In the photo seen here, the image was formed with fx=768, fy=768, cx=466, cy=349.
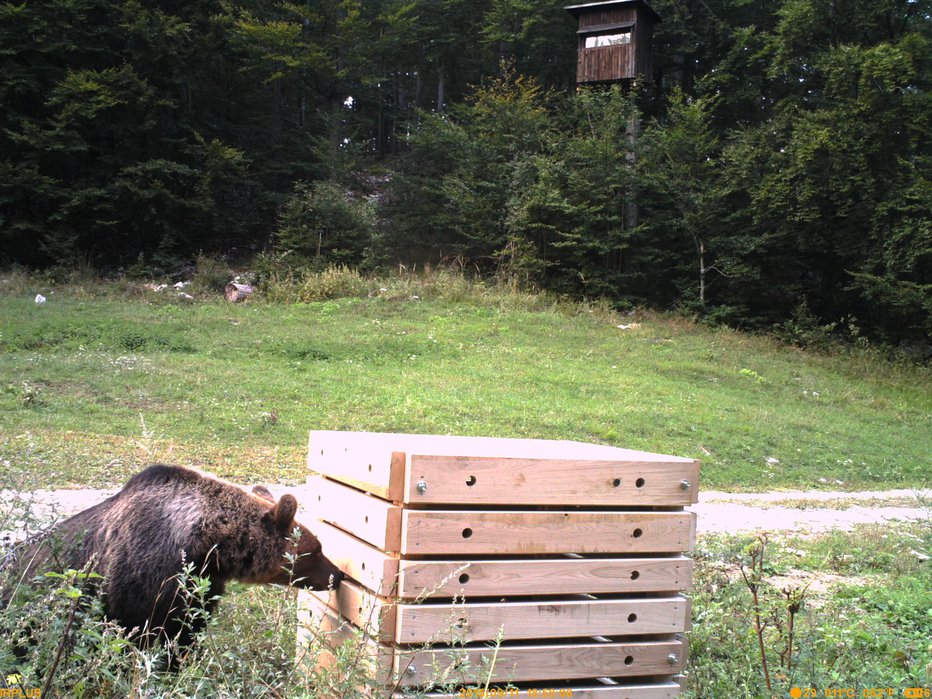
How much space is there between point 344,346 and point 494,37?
20376 millimetres

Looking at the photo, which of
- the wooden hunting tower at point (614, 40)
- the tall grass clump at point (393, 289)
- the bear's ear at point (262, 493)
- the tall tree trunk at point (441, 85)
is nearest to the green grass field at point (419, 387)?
the tall grass clump at point (393, 289)

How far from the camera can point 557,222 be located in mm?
24141

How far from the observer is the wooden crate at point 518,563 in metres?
3.15

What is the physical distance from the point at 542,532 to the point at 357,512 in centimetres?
87

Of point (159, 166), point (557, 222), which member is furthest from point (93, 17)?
point (557, 222)

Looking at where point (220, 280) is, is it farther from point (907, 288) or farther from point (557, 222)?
point (907, 288)

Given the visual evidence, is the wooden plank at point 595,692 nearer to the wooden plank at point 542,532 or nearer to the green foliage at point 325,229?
the wooden plank at point 542,532

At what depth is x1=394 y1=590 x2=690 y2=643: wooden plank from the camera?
3102 millimetres

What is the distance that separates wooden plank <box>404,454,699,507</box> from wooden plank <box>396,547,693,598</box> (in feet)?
0.87

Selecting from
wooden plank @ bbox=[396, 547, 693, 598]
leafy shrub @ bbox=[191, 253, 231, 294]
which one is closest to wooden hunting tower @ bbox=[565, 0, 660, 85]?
leafy shrub @ bbox=[191, 253, 231, 294]

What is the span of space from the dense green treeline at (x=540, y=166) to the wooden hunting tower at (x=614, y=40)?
805 millimetres

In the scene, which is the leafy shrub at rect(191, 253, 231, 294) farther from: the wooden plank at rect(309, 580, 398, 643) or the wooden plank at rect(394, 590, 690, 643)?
the wooden plank at rect(394, 590, 690, 643)
